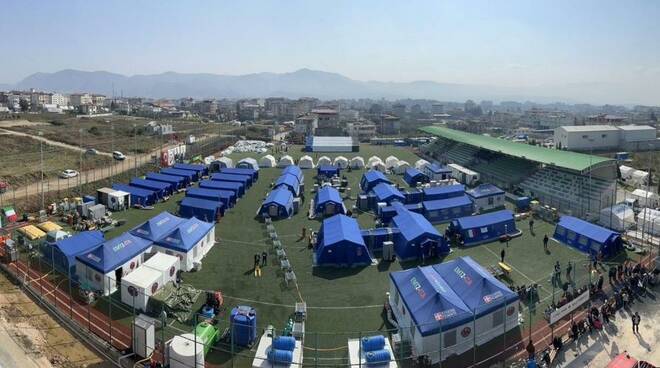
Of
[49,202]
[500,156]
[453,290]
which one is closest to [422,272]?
[453,290]

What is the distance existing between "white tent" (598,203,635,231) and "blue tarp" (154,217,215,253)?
2009 centimetres

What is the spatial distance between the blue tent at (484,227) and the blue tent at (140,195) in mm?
18237

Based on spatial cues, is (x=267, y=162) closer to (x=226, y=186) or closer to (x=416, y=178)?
(x=226, y=186)

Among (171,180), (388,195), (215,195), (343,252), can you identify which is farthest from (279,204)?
(171,180)

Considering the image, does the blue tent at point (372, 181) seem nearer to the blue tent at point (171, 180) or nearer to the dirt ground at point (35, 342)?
the blue tent at point (171, 180)

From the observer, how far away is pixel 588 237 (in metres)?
18.9

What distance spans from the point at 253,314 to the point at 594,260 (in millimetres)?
14125

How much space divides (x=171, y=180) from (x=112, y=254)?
15.9 meters

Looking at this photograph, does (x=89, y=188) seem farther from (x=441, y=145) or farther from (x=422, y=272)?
(x=441, y=145)

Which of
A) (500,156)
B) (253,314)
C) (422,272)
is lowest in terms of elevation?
(253,314)

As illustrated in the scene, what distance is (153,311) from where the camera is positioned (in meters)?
13.7

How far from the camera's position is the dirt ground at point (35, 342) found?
1116cm

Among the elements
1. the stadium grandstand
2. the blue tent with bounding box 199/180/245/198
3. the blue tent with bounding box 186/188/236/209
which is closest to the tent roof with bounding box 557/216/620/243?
the stadium grandstand

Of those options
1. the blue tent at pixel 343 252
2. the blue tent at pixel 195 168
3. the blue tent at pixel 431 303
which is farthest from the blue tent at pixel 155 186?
the blue tent at pixel 431 303
